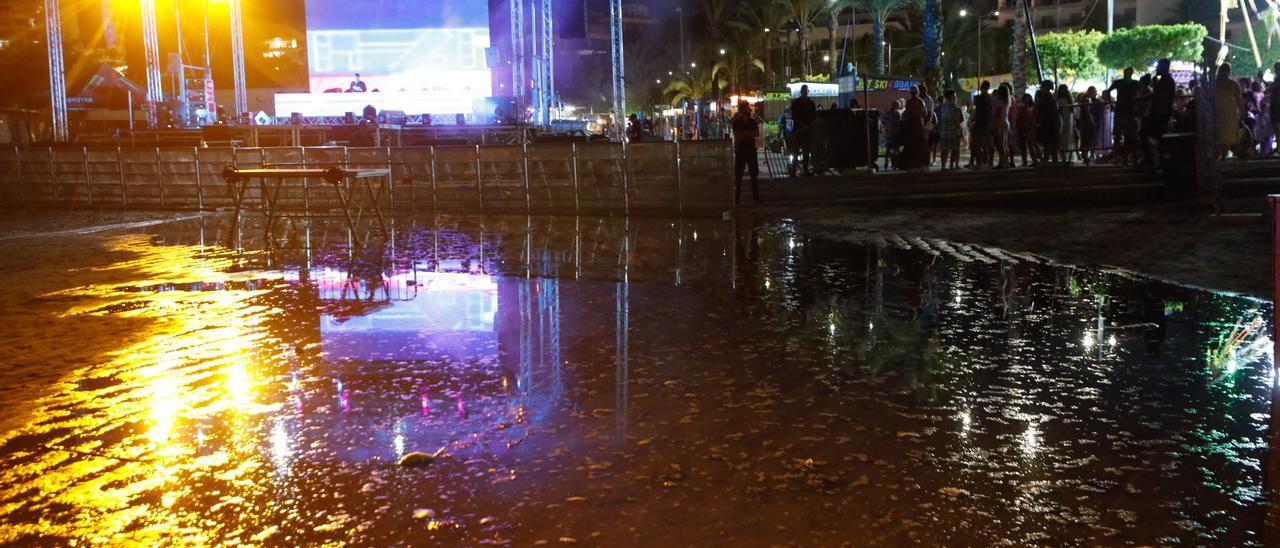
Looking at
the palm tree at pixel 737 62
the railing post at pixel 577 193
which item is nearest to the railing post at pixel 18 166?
the railing post at pixel 577 193

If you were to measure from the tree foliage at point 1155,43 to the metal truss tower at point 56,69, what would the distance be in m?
47.8

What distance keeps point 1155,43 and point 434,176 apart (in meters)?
47.0

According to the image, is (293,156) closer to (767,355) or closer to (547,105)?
(547,105)

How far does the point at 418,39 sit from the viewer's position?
2983 centimetres

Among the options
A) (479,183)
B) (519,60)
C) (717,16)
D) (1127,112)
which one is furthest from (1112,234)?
(717,16)

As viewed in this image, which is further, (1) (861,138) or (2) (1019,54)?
(2) (1019,54)

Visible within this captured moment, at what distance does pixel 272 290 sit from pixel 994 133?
561 inches

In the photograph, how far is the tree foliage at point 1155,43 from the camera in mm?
52406

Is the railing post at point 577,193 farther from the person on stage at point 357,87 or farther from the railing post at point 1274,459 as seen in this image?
the person on stage at point 357,87

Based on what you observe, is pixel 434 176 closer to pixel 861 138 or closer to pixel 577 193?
pixel 577 193

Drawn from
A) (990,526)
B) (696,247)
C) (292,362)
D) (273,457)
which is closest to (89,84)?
(696,247)

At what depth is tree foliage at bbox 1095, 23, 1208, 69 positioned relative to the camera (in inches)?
2063

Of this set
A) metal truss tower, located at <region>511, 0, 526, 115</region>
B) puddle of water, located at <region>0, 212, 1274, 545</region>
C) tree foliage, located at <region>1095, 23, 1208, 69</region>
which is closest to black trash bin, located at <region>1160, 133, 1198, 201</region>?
puddle of water, located at <region>0, 212, 1274, 545</region>

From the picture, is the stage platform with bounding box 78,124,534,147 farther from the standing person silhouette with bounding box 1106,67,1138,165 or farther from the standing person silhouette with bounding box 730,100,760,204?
the standing person silhouette with bounding box 1106,67,1138,165
